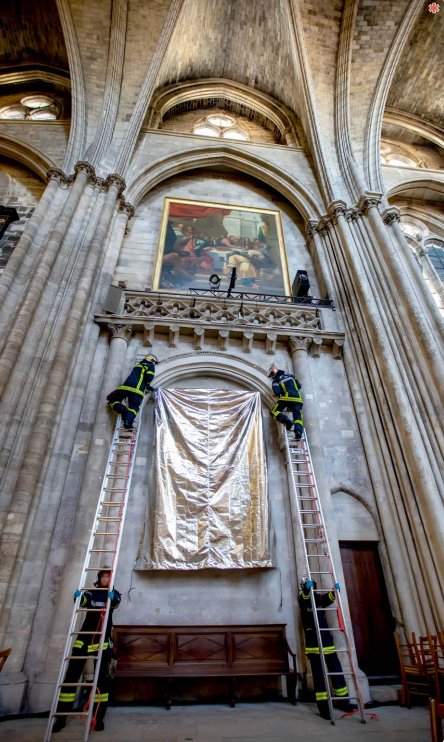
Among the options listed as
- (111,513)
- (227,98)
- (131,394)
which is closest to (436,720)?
(111,513)

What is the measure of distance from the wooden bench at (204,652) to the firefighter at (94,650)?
66 centimetres

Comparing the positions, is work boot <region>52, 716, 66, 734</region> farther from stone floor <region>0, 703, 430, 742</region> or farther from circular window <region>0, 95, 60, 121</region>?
circular window <region>0, 95, 60, 121</region>

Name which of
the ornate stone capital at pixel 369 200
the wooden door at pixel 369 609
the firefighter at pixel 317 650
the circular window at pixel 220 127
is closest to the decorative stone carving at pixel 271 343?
the wooden door at pixel 369 609

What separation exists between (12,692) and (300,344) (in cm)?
703

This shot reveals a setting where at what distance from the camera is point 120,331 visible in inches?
308

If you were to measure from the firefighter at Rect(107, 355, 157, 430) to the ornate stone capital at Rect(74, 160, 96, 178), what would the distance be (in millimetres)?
5586

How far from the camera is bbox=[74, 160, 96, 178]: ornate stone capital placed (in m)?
9.42

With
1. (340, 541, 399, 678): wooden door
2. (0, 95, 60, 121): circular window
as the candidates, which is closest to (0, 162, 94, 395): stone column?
(340, 541, 399, 678): wooden door

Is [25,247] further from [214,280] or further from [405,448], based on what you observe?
[405,448]

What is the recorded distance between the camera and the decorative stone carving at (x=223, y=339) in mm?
8219

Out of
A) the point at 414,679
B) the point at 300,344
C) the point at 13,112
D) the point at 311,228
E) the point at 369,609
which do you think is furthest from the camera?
the point at 13,112

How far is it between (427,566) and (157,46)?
15.2m

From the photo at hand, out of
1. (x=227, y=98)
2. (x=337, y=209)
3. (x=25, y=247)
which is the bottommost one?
(x=25, y=247)

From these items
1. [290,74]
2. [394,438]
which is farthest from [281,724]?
[290,74]
